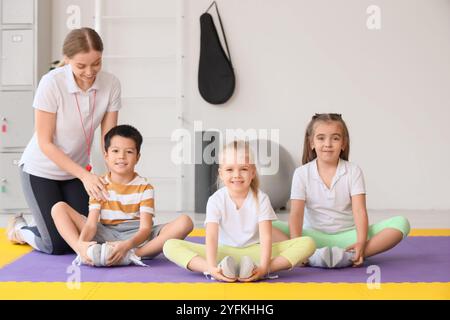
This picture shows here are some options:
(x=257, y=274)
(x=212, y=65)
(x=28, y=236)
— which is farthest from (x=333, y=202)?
(x=212, y=65)

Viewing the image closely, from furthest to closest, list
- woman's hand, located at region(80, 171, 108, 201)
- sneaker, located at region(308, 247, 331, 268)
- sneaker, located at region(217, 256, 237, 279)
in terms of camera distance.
A: woman's hand, located at region(80, 171, 108, 201) < sneaker, located at region(308, 247, 331, 268) < sneaker, located at region(217, 256, 237, 279)

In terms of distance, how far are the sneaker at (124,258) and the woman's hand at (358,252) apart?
31.7 inches

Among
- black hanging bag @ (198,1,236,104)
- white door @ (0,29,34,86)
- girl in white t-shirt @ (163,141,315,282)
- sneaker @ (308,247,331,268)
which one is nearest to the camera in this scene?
girl in white t-shirt @ (163,141,315,282)

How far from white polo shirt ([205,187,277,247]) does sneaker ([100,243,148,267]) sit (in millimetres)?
356

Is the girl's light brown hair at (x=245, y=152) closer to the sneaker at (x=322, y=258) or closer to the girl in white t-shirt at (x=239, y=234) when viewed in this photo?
the girl in white t-shirt at (x=239, y=234)

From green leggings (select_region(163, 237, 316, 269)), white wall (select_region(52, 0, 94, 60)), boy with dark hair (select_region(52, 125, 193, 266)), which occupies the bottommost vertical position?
green leggings (select_region(163, 237, 316, 269))

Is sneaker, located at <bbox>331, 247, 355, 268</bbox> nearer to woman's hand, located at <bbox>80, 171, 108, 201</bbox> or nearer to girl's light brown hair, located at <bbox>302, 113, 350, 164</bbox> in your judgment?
girl's light brown hair, located at <bbox>302, 113, 350, 164</bbox>

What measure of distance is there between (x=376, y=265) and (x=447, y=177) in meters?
2.81

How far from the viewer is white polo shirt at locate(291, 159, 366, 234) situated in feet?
9.56

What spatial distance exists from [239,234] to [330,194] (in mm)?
483

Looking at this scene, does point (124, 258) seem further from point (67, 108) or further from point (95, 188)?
point (67, 108)

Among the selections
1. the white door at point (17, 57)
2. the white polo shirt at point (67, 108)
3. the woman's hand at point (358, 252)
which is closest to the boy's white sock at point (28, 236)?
the white polo shirt at point (67, 108)

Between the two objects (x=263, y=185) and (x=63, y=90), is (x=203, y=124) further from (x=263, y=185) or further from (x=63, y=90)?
(x=63, y=90)

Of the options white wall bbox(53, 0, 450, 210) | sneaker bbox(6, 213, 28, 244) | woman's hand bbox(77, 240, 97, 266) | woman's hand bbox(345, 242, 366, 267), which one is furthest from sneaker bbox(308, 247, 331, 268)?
white wall bbox(53, 0, 450, 210)
